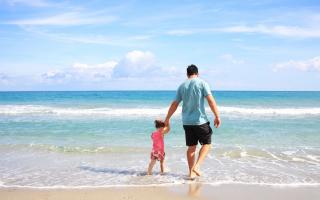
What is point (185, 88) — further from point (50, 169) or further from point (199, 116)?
point (50, 169)

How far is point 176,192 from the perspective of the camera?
581cm

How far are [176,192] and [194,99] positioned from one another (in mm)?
1493

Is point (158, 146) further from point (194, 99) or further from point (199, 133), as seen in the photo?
point (194, 99)

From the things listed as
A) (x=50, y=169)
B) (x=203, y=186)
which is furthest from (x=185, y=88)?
(x=50, y=169)

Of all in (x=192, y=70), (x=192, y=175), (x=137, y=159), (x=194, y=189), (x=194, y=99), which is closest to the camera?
(x=194, y=189)

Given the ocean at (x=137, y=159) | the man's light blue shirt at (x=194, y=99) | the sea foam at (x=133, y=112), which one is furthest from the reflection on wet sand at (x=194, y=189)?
the sea foam at (x=133, y=112)

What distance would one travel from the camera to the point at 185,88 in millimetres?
6418

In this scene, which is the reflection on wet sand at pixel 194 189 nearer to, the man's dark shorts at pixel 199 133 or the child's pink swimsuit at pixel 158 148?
the man's dark shorts at pixel 199 133

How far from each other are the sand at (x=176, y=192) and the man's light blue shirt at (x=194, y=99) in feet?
3.40

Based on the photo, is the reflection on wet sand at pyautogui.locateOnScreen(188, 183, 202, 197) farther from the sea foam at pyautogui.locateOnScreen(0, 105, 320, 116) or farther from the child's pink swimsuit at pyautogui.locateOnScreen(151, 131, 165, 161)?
the sea foam at pyautogui.locateOnScreen(0, 105, 320, 116)

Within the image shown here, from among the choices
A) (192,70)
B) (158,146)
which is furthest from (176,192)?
(192,70)

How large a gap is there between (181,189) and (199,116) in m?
1.20

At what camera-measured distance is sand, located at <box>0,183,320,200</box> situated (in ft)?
18.2

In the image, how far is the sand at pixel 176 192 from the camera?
18.2 ft
